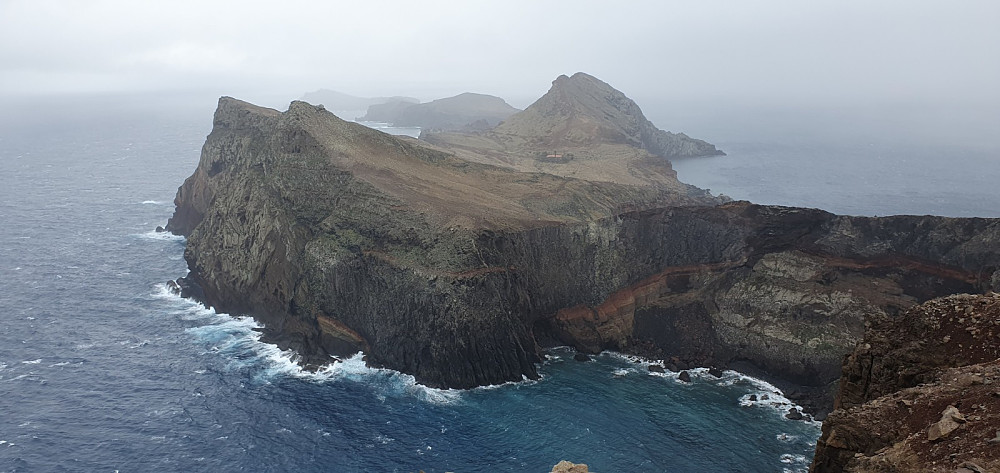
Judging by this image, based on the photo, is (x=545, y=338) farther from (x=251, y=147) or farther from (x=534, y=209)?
(x=251, y=147)

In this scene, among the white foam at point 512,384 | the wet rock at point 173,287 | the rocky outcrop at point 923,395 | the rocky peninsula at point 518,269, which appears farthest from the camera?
the wet rock at point 173,287

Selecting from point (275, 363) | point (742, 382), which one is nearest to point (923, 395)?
point (742, 382)

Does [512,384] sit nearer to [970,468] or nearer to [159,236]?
[970,468]

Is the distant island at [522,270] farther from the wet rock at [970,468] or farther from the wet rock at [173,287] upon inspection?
the wet rock at [970,468]

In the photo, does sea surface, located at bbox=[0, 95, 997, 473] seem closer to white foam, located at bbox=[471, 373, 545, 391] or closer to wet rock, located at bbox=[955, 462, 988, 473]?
white foam, located at bbox=[471, 373, 545, 391]

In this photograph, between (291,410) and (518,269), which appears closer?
(291,410)

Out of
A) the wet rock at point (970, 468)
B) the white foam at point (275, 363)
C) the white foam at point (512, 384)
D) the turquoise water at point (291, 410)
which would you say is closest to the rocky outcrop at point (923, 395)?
the wet rock at point (970, 468)

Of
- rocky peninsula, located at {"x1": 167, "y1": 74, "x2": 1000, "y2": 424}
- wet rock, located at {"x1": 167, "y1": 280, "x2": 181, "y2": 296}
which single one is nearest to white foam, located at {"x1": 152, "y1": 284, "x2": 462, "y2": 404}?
rocky peninsula, located at {"x1": 167, "y1": 74, "x2": 1000, "y2": 424}
